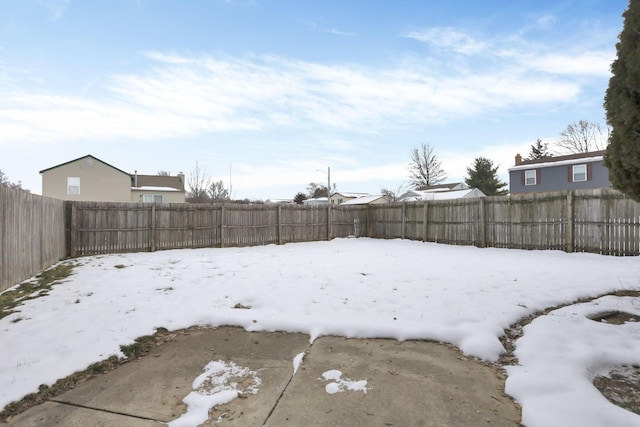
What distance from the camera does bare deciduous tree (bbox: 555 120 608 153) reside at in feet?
100

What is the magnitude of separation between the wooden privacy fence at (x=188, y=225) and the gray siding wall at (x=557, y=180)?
58.1 ft

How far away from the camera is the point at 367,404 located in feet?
6.68

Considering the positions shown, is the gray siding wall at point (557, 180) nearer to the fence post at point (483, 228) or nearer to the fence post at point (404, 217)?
the fence post at point (404, 217)

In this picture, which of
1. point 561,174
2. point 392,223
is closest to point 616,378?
point 392,223

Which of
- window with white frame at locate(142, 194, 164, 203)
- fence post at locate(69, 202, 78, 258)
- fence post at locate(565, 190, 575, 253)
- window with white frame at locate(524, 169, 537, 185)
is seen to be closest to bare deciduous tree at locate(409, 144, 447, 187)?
window with white frame at locate(524, 169, 537, 185)

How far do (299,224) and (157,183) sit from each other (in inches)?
793

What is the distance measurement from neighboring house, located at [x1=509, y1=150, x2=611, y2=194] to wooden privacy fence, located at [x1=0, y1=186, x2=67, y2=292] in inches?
1094

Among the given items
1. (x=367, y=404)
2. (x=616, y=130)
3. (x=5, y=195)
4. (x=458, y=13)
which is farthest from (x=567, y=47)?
(x=5, y=195)

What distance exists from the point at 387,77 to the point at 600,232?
8.47 metres

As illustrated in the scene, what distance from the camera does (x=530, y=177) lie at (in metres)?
23.8

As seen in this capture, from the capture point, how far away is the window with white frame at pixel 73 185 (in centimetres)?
2280

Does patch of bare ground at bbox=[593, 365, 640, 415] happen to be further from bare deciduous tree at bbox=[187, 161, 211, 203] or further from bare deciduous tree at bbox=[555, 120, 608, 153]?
bare deciduous tree at bbox=[555, 120, 608, 153]

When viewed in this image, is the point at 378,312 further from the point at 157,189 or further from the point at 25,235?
the point at 157,189

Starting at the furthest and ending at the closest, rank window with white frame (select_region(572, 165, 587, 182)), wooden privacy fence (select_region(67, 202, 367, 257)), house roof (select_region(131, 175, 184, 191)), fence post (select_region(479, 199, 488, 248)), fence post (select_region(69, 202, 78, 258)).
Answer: house roof (select_region(131, 175, 184, 191))
window with white frame (select_region(572, 165, 587, 182))
fence post (select_region(479, 199, 488, 248))
wooden privacy fence (select_region(67, 202, 367, 257))
fence post (select_region(69, 202, 78, 258))
